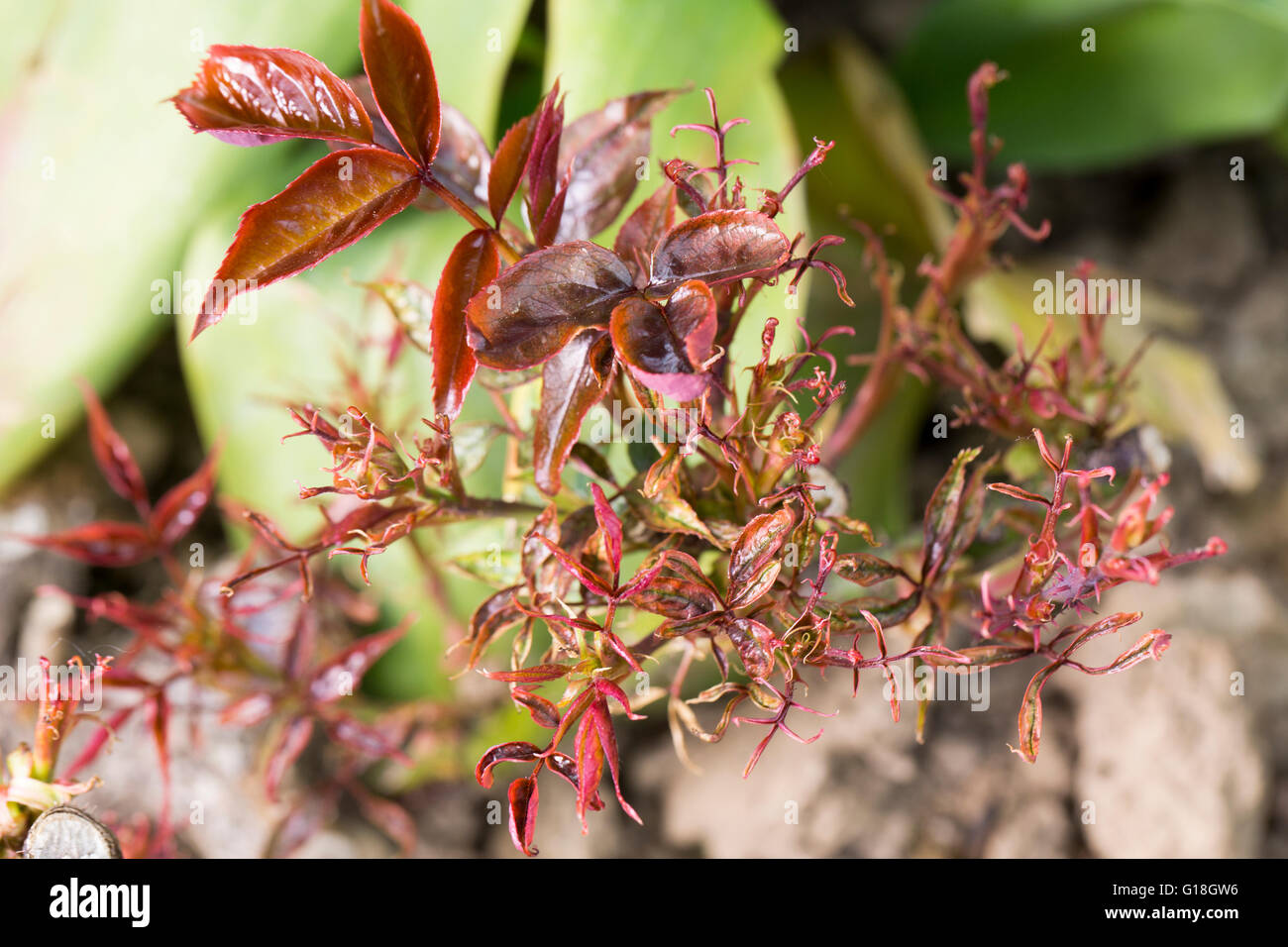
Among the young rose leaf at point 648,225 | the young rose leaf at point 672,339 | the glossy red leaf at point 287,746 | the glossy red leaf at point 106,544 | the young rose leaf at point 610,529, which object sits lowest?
the glossy red leaf at point 287,746

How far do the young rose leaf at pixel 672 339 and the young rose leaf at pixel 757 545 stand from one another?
0.24ft

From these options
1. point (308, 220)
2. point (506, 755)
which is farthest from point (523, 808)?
point (308, 220)

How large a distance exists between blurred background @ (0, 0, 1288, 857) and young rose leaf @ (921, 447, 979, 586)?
305mm

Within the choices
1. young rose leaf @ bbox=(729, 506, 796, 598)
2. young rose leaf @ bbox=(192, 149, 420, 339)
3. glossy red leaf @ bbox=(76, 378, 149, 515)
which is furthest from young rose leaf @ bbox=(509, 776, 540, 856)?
glossy red leaf @ bbox=(76, 378, 149, 515)

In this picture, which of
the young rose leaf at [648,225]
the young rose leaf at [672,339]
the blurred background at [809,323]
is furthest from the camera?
the blurred background at [809,323]

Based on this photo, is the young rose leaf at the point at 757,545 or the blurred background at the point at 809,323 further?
the blurred background at the point at 809,323

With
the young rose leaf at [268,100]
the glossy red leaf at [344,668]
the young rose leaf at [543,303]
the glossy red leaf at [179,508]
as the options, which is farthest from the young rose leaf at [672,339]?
the glossy red leaf at [179,508]

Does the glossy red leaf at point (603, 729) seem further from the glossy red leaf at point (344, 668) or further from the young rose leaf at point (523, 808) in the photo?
the glossy red leaf at point (344, 668)

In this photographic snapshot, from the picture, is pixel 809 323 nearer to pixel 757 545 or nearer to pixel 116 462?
pixel 757 545

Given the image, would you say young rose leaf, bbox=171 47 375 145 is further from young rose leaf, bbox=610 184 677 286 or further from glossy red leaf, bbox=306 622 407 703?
glossy red leaf, bbox=306 622 407 703

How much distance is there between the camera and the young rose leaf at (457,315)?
1.22ft

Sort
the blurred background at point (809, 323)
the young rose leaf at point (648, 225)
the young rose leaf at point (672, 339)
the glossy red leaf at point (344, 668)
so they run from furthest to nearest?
the blurred background at point (809, 323) → the glossy red leaf at point (344, 668) → the young rose leaf at point (648, 225) → the young rose leaf at point (672, 339)

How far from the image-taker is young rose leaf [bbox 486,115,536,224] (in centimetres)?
40
